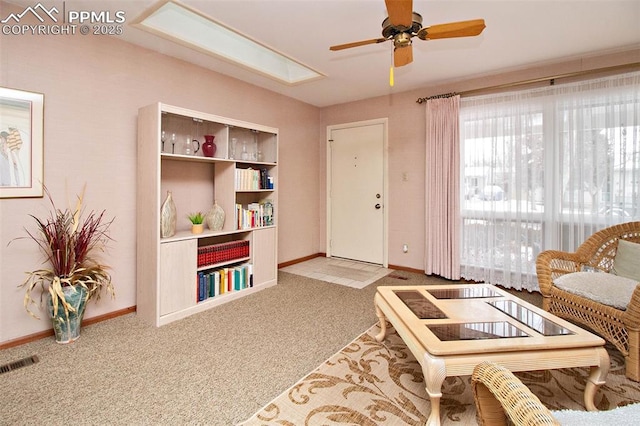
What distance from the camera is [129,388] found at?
6.03 ft

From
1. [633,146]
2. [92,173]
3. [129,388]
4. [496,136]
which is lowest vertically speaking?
[129,388]

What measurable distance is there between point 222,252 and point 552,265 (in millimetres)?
3151

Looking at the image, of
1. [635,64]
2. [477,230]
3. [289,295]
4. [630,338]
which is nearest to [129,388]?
[289,295]

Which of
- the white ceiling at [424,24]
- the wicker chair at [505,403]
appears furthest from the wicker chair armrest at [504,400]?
the white ceiling at [424,24]

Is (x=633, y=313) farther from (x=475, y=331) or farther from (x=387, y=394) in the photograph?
(x=387, y=394)

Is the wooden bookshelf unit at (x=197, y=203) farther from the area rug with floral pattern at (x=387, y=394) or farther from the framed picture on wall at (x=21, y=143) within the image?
the area rug with floral pattern at (x=387, y=394)

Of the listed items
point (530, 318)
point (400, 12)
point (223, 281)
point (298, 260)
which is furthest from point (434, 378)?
point (298, 260)

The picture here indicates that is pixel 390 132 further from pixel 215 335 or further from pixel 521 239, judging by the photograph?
pixel 215 335

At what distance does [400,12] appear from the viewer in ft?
6.07

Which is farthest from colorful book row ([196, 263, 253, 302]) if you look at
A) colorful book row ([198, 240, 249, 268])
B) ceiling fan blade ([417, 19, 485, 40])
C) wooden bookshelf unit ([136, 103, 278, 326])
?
ceiling fan blade ([417, 19, 485, 40])

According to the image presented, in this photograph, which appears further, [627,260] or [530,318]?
[627,260]

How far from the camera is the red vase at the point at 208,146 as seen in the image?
10.8 feet

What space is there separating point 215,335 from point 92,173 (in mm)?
1746

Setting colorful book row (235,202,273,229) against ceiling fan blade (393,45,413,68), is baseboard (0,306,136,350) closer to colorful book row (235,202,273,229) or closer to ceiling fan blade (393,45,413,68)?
colorful book row (235,202,273,229)
